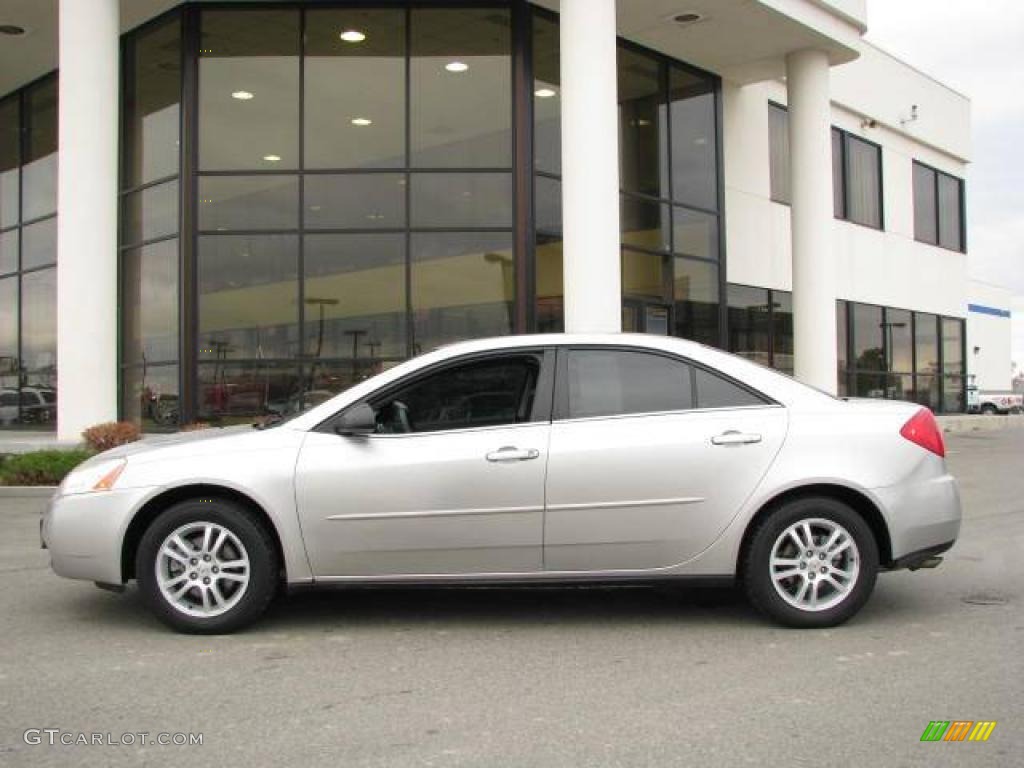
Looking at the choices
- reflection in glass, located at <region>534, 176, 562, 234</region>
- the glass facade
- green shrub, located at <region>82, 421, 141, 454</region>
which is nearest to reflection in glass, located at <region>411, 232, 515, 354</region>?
reflection in glass, located at <region>534, 176, 562, 234</region>

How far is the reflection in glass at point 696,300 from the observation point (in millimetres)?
17031

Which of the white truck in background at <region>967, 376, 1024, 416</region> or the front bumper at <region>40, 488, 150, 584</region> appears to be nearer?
the front bumper at <region>40, 488, 150, 584</region>

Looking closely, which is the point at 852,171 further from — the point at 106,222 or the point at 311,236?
the point at 106,222

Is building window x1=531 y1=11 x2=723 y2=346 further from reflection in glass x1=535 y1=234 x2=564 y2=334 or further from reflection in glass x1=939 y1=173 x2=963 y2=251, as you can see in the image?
reflection in glass x1=939 y1=173 x2=963 y2=251

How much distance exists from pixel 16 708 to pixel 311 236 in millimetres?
10982

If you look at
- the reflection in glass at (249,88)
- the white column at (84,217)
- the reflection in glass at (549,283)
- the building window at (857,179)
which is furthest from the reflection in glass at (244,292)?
the building window at (857,179)

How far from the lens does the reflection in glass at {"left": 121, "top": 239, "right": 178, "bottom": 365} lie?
14.7 meters

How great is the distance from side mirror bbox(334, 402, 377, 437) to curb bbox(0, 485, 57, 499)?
7.82 metres

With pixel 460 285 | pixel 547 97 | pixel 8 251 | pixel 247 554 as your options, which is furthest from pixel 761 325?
pixel 247 554

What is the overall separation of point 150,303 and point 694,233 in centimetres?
918

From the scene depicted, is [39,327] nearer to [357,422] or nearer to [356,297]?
[356,297]

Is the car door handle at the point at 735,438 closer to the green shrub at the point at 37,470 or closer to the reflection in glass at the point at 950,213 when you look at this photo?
the green shrub at the point at 37,470

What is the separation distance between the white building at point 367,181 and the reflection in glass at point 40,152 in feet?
3.67

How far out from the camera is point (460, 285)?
14.4 m
